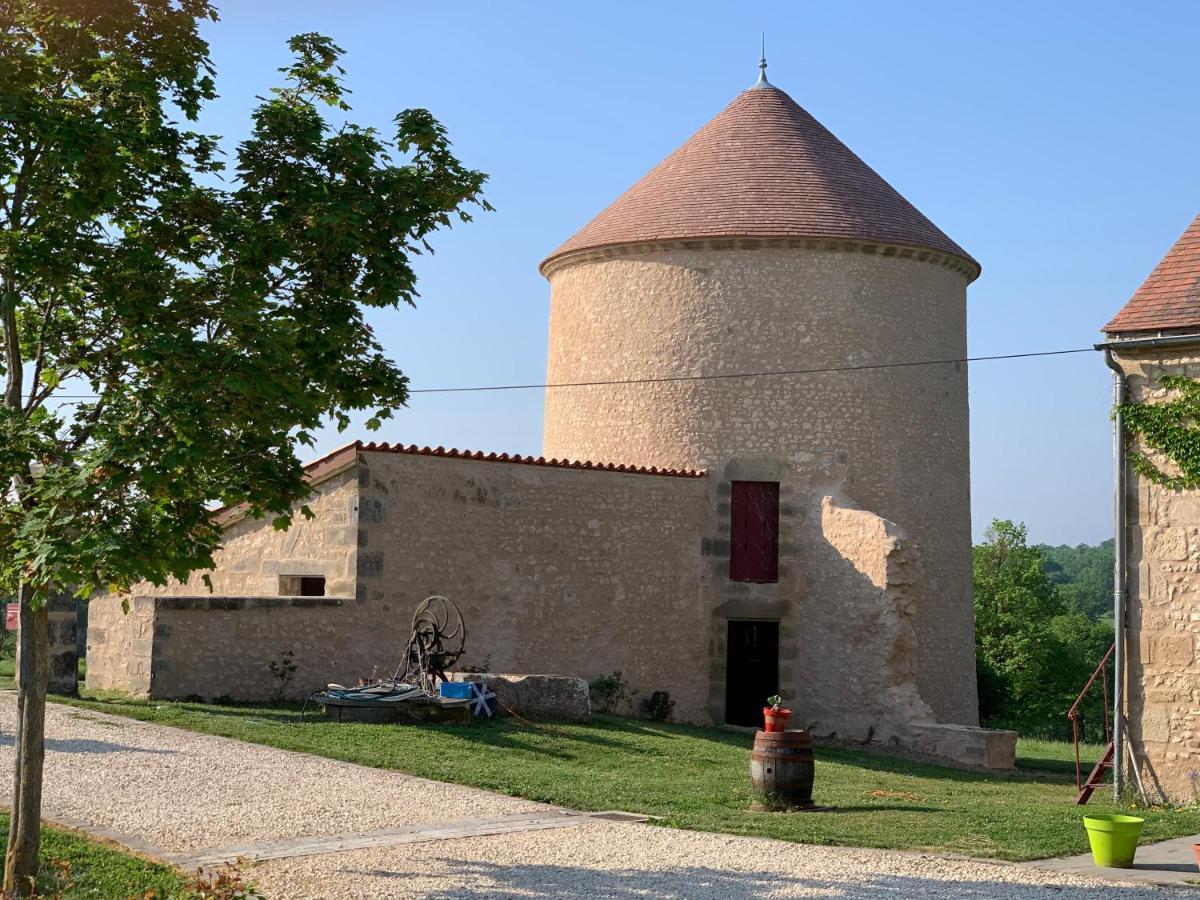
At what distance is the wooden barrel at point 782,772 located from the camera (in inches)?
455

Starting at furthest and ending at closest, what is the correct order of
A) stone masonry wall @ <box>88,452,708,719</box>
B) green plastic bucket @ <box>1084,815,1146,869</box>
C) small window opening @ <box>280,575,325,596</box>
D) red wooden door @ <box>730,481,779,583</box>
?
red wooden door @ <box>730,481,779,583</box>, small window opening @ <box>280,575,325,596</box>, stone masonry wall @ <box>88,452,708,719</box>, green plastic bucket @ <box>1084,815,1146,869</box>

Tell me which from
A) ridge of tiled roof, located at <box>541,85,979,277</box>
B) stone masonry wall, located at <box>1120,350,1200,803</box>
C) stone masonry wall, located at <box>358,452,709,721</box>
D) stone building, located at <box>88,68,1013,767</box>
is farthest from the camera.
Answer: ridge of tiled roof, located at <box>541,85,979,277</box>

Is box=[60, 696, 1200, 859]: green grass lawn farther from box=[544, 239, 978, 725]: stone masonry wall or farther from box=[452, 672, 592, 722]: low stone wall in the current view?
box=[544, 239, 978, 725]: stone masonry wall

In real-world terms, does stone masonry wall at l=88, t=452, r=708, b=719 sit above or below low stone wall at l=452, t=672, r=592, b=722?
above

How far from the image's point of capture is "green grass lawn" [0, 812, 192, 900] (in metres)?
7.57

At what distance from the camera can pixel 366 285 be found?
8.45 meters

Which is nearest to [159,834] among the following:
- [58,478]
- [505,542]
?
[58,478]

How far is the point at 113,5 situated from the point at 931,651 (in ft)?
55.8

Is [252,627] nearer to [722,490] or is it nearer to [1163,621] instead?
[722,490]

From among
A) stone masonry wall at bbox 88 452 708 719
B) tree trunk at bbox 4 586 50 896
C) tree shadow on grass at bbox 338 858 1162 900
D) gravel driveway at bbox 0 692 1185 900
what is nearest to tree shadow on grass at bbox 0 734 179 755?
gravel driveway at bbox 0 692 1185 900

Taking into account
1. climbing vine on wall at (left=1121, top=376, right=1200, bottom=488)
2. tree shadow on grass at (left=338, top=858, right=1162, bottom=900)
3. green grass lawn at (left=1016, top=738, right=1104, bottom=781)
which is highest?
climbing vine on wall at (left=1121, top=376, right=1200, bottom=488)

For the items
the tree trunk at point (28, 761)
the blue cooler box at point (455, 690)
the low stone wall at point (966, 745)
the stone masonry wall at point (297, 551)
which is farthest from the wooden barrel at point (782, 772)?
the low stone wall at point (966, 745)

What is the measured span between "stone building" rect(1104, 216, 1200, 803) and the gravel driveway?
205 inches

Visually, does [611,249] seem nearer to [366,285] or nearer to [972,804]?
[972,804]
